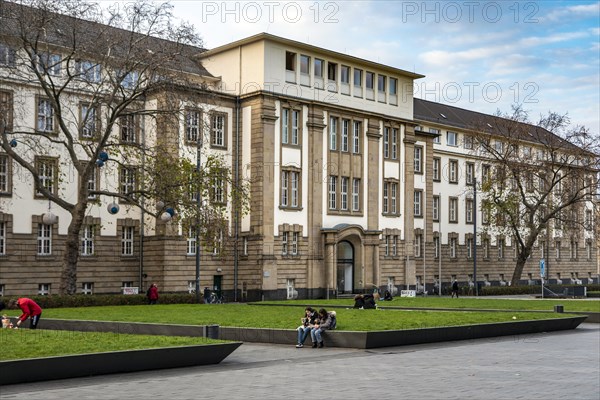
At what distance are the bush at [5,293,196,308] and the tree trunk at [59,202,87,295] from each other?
2.33 feet

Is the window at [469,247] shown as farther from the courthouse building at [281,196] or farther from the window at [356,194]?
the window at [356,194]

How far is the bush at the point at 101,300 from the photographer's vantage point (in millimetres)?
38875

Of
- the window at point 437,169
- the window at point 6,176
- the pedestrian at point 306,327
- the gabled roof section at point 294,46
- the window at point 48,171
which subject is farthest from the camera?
the window at point 437,169

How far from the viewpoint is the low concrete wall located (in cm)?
1680

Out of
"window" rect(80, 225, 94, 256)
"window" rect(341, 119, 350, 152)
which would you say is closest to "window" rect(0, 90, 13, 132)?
"window" rect(80, 225, 94, 256)

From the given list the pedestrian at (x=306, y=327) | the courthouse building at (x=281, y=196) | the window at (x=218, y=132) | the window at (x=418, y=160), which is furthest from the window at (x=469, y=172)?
the pedestrian at (x=306, y=327)

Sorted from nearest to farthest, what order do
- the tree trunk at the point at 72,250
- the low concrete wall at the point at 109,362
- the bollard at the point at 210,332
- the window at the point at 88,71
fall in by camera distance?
the low concrete wall at the point at 109,362 < the bollard at the point at 210,332 < the window at the point at 88,71 < the tree trunk at the point at 72,250

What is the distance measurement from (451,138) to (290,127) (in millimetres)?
A: 29039

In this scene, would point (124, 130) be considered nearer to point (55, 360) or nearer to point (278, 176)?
point (278, 176)

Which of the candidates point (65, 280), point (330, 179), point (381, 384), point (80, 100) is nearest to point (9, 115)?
point (80, 100)

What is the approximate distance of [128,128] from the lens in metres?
49.7

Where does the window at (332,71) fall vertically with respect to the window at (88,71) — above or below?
above

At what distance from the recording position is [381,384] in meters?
17.3

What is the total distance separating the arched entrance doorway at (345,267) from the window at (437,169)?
20.6 meters
